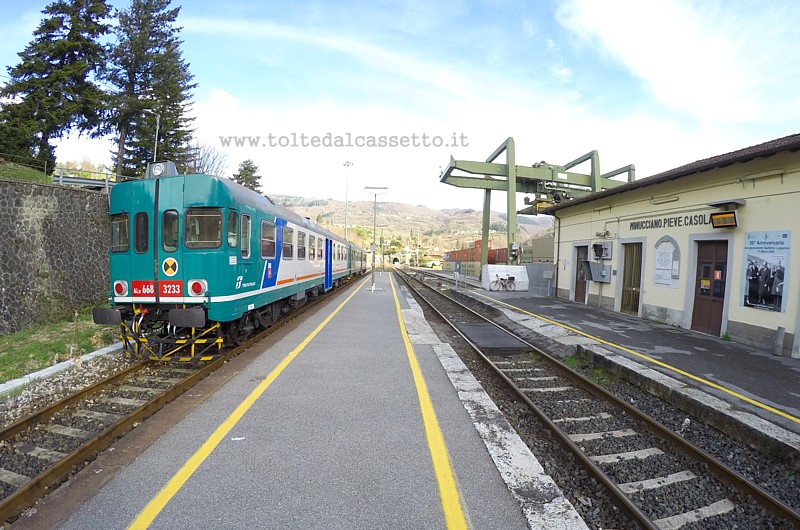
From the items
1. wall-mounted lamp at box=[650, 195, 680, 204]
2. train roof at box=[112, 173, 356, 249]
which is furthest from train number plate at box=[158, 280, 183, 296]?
wall-mounted lamp at box=[650, 195, 680, 204]

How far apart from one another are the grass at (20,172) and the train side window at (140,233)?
19177 mm

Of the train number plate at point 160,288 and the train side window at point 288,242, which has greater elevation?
the train side window at point 288,242

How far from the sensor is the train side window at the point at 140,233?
683 cm

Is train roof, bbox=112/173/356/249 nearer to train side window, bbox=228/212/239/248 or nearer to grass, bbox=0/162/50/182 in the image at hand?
train side window, bbox=228/212/239/248

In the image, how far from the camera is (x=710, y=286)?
1026 cm

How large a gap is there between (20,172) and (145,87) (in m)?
9.57

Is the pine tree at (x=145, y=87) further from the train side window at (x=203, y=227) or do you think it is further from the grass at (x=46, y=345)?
the train side window at (x=203, y=227)

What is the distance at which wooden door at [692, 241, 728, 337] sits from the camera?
32.5 ft

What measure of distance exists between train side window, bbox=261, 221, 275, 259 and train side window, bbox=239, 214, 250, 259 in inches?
33.2

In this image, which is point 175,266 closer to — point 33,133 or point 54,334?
point 54,334

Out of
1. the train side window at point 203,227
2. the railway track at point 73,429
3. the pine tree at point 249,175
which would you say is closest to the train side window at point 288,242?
the train side window at point 203,227

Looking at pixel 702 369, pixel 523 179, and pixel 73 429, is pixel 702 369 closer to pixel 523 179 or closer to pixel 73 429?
pixel 73 429

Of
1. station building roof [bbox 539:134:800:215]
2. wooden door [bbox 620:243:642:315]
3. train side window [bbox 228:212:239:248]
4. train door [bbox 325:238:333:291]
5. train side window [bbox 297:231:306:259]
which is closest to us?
train side window [bbox 228:212:239:248]

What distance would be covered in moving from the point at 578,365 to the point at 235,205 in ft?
23.5
